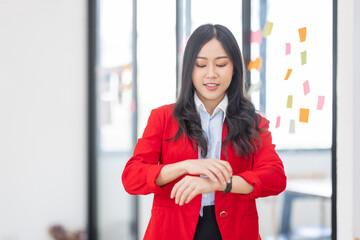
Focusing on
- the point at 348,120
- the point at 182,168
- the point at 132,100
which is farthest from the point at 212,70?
the point at 132,100

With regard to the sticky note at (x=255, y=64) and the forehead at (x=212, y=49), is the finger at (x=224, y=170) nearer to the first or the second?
the forehead at (x=212, y=49)

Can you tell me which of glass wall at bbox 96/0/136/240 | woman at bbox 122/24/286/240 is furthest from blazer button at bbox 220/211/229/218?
glass wall at bbox 96/0/136/240

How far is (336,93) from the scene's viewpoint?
1.42 meters

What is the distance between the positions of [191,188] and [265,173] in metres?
0.20

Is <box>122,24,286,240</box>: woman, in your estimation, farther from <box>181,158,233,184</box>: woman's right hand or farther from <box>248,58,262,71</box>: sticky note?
<box>248,58,262,71</box>: sticky note

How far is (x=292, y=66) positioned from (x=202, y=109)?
60 cm

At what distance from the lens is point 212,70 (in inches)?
45.4

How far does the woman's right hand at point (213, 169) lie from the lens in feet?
3.35

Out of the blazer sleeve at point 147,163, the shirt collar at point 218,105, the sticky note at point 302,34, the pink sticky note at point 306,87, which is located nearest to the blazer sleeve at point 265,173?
the shirt collar at point 218,105

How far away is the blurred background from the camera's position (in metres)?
1.45

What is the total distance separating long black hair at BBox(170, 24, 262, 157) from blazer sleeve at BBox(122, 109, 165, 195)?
50 mm
